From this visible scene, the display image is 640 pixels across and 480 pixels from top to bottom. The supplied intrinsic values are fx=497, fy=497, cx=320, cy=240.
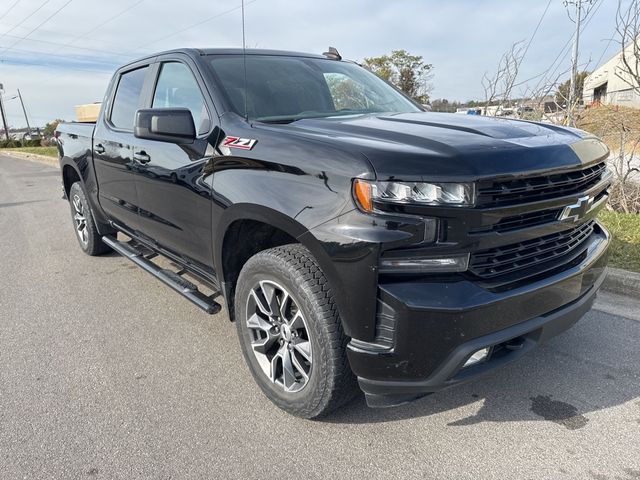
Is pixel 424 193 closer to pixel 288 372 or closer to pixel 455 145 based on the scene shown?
pixel 455 145

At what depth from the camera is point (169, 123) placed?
9.14ft

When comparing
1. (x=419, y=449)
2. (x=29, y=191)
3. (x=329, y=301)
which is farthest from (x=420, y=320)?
(x=29, y=191)

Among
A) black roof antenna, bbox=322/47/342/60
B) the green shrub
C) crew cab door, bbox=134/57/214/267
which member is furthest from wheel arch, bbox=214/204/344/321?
the green shrub

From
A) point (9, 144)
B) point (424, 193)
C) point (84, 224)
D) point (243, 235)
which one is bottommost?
point (9, 144)

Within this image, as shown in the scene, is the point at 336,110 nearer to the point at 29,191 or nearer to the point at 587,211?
the point at 587,211

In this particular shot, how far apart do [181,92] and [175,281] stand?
1.30m

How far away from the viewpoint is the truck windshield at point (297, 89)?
2.99 m

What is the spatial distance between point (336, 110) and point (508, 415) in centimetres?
208

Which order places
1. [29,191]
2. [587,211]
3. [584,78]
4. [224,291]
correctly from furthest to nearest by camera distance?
[29,191], [584,78], [224,291], [587,211]

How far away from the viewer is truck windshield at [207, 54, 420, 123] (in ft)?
9.80

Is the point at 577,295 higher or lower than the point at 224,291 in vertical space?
higher

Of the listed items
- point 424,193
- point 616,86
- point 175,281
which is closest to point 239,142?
point 424,193

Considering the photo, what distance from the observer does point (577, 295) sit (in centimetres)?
246

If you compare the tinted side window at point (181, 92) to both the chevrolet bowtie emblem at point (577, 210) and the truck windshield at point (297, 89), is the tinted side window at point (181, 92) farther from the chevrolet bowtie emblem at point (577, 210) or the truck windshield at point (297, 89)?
the chevrolet bowtie emblem at point (577, 210)
